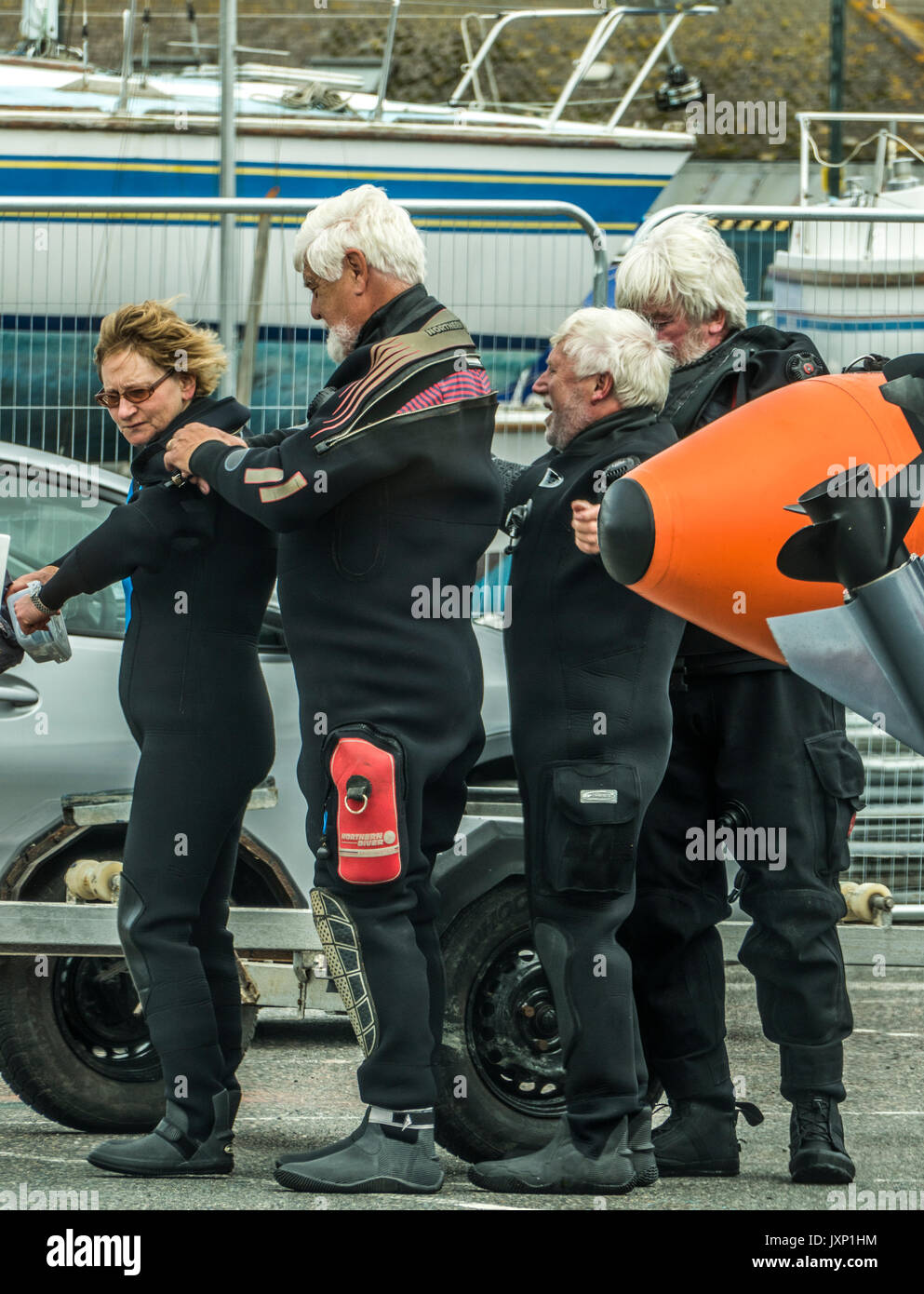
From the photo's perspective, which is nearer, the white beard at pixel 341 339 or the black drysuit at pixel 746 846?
the white beard at pixel 341 339

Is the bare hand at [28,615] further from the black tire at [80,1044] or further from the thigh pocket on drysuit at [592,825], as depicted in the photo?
the thigh pocket on drysuit at [592,825]

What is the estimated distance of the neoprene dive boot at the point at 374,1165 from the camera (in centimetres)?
380

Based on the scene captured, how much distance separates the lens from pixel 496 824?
4594mm

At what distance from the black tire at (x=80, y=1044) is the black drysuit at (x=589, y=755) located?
994mm

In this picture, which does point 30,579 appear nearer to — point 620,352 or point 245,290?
point 620,352

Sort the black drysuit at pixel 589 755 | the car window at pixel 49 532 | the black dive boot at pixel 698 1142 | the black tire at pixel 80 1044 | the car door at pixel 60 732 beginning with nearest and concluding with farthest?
the black drysuit at pixel 589 755 → the black dive boot at pixel 698 1142 → the black tire at pixel 80 1044 → the car door at pixel 60 732 → the car window at pixel 49 532

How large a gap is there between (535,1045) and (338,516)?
4.84 ft

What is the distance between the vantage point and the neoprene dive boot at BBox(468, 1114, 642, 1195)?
3971mm

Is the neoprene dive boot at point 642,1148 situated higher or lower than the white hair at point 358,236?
lower

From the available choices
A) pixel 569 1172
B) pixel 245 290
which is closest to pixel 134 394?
pixel 569 1172

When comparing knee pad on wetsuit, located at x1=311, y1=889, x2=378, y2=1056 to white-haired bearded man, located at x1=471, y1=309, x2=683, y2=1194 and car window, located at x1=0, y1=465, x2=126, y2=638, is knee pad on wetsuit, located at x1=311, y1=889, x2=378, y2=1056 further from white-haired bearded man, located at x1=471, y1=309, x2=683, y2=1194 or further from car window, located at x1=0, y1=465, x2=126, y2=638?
car window, located at x1=0, y1=465, x2=126, y2=638

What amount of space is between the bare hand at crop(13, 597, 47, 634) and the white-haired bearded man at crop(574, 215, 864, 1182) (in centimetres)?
140

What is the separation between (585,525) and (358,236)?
734 mm

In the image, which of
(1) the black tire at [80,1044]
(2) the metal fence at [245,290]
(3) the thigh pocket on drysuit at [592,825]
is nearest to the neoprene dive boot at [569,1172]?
(3) the thigh pocket on drysuit at [592,825]
